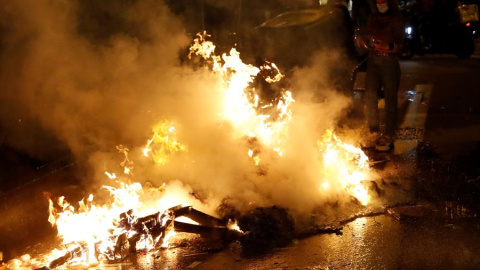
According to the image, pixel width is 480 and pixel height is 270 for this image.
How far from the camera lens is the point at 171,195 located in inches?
177

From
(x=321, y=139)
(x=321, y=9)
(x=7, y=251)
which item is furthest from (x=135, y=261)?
(x=321, y=9)

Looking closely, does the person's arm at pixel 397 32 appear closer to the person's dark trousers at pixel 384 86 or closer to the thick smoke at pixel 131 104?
the person's dark trousers at pixel 384 86

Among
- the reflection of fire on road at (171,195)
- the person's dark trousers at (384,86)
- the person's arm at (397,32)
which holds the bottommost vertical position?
the reflection of fire on road at (171,195)

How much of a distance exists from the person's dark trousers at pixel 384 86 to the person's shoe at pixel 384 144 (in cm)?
14

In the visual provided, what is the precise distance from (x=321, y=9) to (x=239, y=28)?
5.49 feet

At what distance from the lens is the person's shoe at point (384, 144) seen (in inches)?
233

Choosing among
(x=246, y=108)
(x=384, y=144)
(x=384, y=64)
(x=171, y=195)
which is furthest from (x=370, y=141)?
(x=171, y=195)

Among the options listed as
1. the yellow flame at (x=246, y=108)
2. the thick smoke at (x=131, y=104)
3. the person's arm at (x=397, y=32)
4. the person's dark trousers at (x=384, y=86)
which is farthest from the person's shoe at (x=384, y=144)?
the yellow flame at (x=246, y=108)

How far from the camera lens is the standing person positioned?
600cm

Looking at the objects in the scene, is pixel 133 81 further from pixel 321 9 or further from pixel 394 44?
pixel 321 9

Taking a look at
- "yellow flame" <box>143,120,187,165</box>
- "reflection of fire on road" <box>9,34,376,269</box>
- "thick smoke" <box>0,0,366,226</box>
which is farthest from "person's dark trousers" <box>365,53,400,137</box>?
"yellow flame" <box>143,120,187,165</box>

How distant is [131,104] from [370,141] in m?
3.00

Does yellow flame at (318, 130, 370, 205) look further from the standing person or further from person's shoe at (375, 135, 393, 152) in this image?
the standing person

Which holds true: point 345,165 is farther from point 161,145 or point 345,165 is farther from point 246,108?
point 161,145
